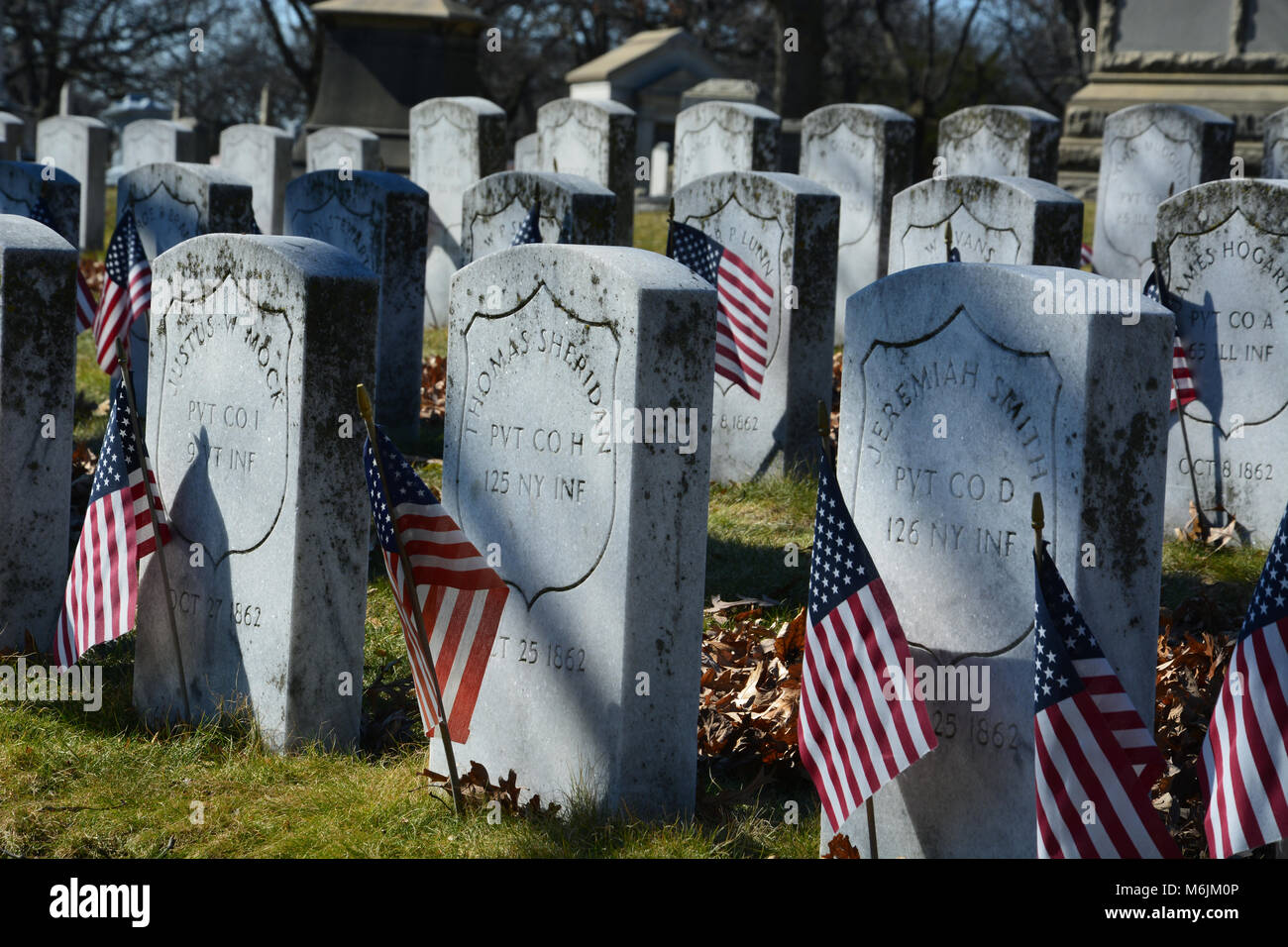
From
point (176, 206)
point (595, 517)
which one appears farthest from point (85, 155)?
point (595, 517)

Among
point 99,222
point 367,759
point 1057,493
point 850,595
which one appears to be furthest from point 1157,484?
point 99,222

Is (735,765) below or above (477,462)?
below

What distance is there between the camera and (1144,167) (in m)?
11.5

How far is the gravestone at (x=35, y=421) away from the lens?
18.5 feet

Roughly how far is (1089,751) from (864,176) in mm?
9145

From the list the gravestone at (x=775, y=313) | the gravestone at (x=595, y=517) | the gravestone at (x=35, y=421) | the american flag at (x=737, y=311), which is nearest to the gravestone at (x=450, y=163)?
the gravestone at (x=775, y=313)

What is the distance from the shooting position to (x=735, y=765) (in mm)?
4859

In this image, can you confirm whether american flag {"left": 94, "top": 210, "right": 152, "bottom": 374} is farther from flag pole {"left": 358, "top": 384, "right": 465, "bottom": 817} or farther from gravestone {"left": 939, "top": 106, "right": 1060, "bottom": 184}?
gravestone {"left": 939, "top": 106, "right": 1060, "bottom": 184}

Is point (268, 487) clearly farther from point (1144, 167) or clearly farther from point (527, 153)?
point (527, 153)

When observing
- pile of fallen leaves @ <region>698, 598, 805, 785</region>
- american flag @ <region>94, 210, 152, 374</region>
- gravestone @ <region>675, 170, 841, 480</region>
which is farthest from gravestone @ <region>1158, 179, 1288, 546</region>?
american flag @ <region>94, 210, 152, 374</region>

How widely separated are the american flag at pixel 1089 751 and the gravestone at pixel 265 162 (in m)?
13.7

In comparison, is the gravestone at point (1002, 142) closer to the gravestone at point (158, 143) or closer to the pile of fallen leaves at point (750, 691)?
the pile of fallen leaves at point (750, 691)
